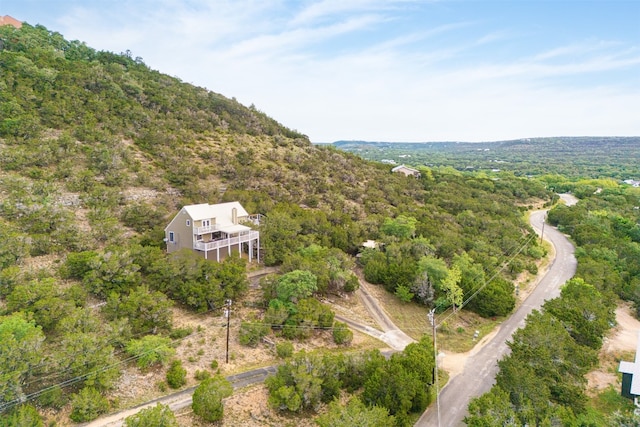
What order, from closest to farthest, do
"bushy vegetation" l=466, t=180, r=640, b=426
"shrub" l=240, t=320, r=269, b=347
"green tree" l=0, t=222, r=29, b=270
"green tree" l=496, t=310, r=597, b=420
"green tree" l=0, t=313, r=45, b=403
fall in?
"green tree" l=0, t=313, r=45, b=403 → "bushy vegetation" l=466, t=180, r=640, b=426 → "green tree" l=496, t=310, r=597, b=420 → "green tree" l=0, t=222, r=29, b=270 → "shrub" l=240, t=320, r=269, b=347

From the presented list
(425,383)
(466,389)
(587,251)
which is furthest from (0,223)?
(587,251)

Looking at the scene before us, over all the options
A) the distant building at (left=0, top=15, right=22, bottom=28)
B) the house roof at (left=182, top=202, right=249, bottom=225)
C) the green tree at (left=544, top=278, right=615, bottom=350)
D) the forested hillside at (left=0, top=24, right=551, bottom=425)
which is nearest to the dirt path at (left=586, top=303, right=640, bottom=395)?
the green tree at (left=544, top=278, right=615, bottom=350)

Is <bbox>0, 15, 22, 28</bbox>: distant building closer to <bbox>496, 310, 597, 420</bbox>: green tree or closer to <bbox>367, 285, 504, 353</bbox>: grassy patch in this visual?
<bbox>367, 285, 504, 353</bbox>: grassy patch

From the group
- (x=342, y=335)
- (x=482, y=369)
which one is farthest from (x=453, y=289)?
(x=342, y=335)

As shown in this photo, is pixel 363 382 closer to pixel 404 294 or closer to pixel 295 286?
pixel 295 286

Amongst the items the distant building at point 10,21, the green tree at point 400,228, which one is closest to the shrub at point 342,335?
the green tree at point 400,228

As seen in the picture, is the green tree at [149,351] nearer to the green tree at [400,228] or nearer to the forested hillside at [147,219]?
the forested hillside at [147,219]
